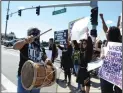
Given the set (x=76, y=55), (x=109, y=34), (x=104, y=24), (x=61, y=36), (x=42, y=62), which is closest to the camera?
(x=42, y=62)

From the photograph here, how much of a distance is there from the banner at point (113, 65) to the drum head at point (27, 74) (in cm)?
143

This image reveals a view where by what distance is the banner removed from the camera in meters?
4.82

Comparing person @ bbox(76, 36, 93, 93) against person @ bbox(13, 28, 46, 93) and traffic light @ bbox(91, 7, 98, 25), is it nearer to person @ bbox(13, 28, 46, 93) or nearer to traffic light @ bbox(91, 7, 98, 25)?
person @ bbox(13, 28, 46, 93)

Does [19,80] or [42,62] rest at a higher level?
[42,62]

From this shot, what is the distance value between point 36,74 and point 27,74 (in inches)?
8.8

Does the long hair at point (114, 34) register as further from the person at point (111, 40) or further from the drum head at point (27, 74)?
the drum head at point (27, 74)

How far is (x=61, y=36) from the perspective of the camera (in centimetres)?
1308

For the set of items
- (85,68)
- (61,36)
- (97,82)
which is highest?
(61,36)

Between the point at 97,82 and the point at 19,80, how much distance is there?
245 inches

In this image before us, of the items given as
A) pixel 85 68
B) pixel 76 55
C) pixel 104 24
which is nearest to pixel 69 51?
pixel 76 55

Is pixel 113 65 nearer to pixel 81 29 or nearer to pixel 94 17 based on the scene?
pixel 81 29

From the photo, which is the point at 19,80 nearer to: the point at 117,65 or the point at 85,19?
the point at 117,65

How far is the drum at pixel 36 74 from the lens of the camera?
14.0ft

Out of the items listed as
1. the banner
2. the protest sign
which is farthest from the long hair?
the protest sign
